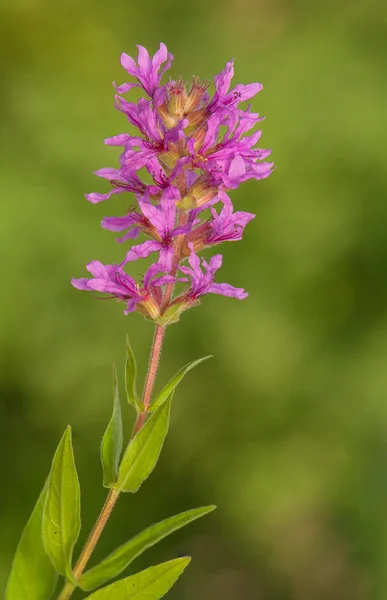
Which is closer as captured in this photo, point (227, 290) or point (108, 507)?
point (108, 507)

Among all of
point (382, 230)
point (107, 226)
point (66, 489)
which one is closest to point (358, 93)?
point (382, 230)

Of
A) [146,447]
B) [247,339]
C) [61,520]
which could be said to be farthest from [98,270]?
[247,339]

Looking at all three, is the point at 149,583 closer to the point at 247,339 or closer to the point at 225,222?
the point at 225,222

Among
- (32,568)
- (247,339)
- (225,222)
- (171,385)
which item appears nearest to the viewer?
(171,385)

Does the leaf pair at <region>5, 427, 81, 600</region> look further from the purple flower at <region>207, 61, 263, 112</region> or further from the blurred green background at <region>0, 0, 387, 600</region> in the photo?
the blurred green background at <region>0, 0, 387, 600</region>

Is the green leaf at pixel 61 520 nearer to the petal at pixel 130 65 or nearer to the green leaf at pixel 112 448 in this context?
the green leaf at pixel 112 448

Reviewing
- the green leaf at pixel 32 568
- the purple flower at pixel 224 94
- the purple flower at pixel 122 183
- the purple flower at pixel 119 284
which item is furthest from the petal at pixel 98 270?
the green leaf at pixel 32 568

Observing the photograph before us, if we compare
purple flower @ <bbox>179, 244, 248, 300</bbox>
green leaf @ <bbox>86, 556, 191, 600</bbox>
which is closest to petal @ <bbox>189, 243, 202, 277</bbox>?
purple flower @ <bbox>179, 244, 248, 300</bbox>
